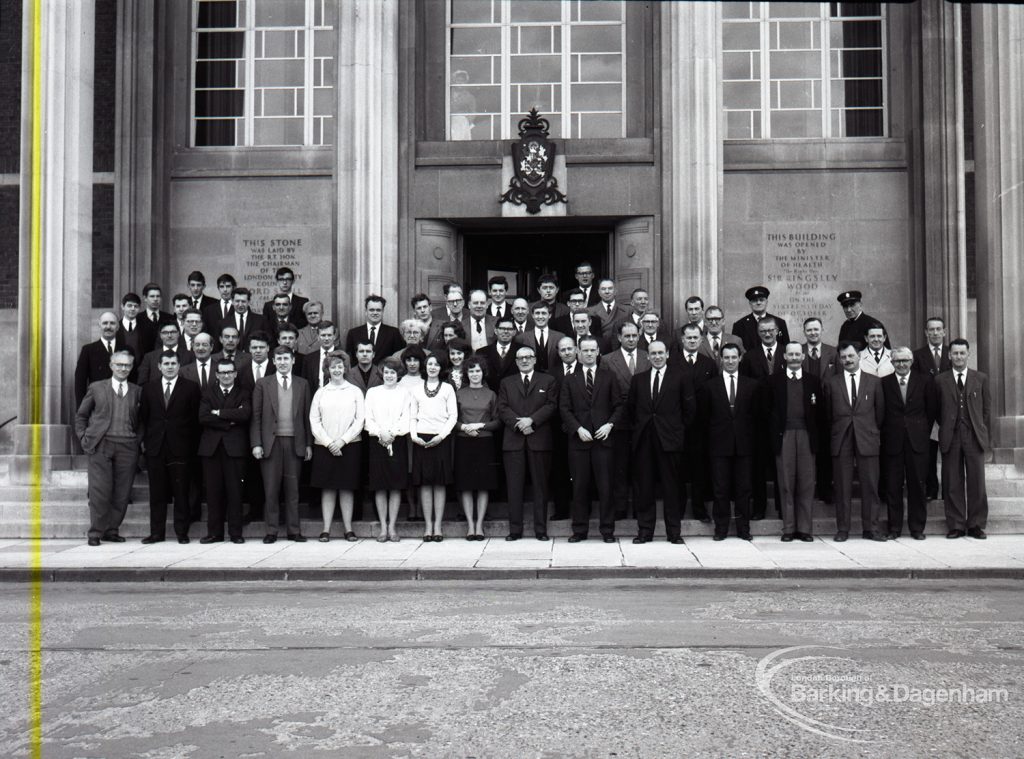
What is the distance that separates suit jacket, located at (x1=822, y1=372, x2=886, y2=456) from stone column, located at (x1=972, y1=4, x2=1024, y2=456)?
305 centimetres

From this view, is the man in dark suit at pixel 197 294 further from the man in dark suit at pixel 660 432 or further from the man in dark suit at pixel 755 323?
the man in dark suit at pixel 755 323

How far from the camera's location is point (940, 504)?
43.5 feet

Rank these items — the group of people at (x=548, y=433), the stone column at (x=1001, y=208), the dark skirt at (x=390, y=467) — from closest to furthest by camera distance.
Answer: the group of people at (x=548, y=433) → the dark skirt at (x=390, y=467) → the stone column at (x=1001, y=208)

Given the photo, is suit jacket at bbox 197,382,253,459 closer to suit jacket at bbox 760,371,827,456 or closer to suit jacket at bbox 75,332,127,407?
suit jacket at bbox 75,332,127,407

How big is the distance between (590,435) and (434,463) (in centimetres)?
179

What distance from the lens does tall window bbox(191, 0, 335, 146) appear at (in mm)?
19172

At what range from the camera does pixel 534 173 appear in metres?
18.4

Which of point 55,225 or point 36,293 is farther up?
point 55,225

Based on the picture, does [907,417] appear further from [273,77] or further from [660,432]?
[273,77]

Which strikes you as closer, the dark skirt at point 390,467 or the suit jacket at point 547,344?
the dark skirt at point 390,467

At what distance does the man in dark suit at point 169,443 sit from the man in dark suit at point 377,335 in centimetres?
219

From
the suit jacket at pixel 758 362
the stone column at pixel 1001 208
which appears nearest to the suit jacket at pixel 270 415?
the suit jacket at pixel 758 362

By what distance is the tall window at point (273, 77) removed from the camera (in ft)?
62.9

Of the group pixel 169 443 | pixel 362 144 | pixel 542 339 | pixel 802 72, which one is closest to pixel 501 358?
pixel 542 339
